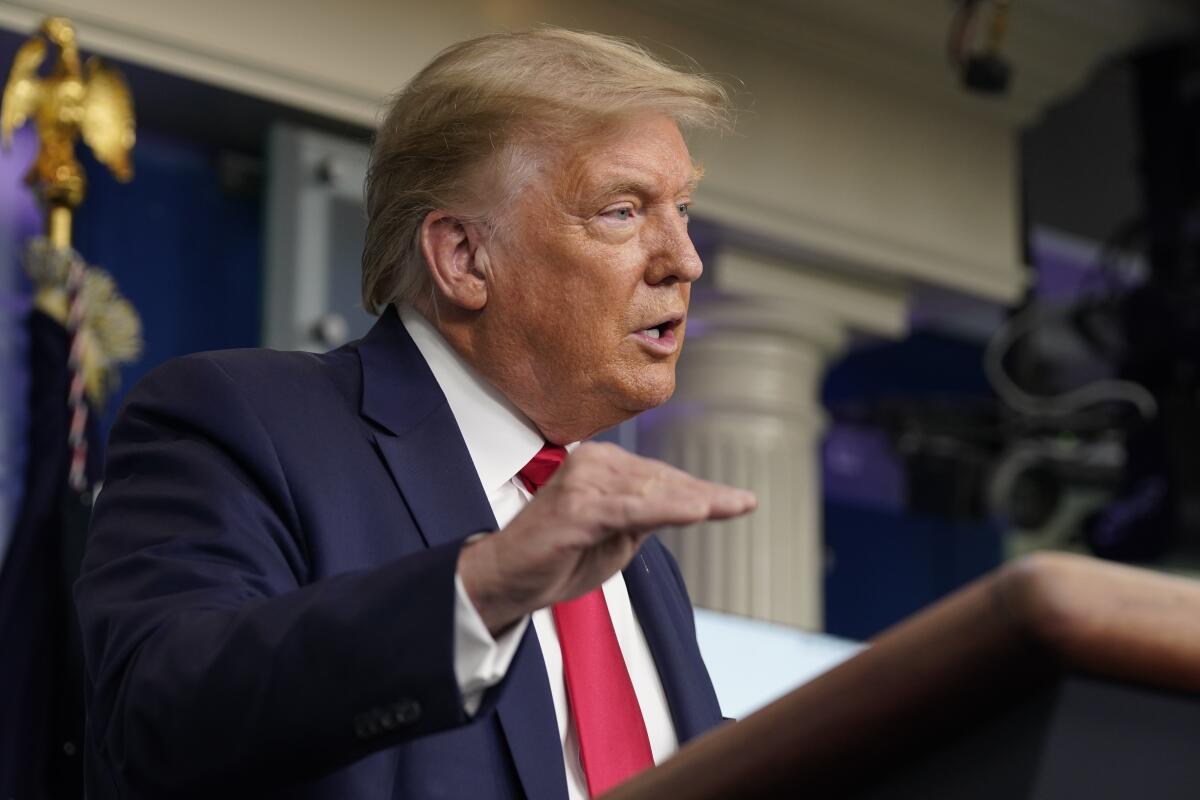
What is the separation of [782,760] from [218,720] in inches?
12.5

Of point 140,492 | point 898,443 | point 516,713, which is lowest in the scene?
point 898,443

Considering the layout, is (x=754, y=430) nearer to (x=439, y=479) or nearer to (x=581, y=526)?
(x=439, y=479)

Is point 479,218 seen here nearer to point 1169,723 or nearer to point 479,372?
point 479,372

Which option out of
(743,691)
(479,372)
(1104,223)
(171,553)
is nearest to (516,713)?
(171,553)

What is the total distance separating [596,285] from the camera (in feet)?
4.15

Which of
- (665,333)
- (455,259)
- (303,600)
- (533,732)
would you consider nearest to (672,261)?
(665,333)

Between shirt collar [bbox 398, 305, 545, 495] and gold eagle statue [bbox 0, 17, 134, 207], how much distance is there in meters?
1.49

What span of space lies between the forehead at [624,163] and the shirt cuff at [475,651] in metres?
0.58

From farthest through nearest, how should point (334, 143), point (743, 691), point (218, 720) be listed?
point (334, 143) < point (743, 691) < point (218, 720)

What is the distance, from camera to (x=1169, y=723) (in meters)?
0.56

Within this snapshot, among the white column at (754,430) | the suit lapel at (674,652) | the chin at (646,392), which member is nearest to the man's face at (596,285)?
the chin at (646,392)

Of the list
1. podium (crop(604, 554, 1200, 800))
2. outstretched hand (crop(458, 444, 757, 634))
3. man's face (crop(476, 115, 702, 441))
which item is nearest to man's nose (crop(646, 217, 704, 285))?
man's face (crop(476, 115, 702, 441))

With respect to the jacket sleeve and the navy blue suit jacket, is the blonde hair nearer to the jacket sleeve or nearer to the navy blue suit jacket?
the navy blue suit jacket

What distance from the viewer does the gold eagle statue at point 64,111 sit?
2.58 metres
